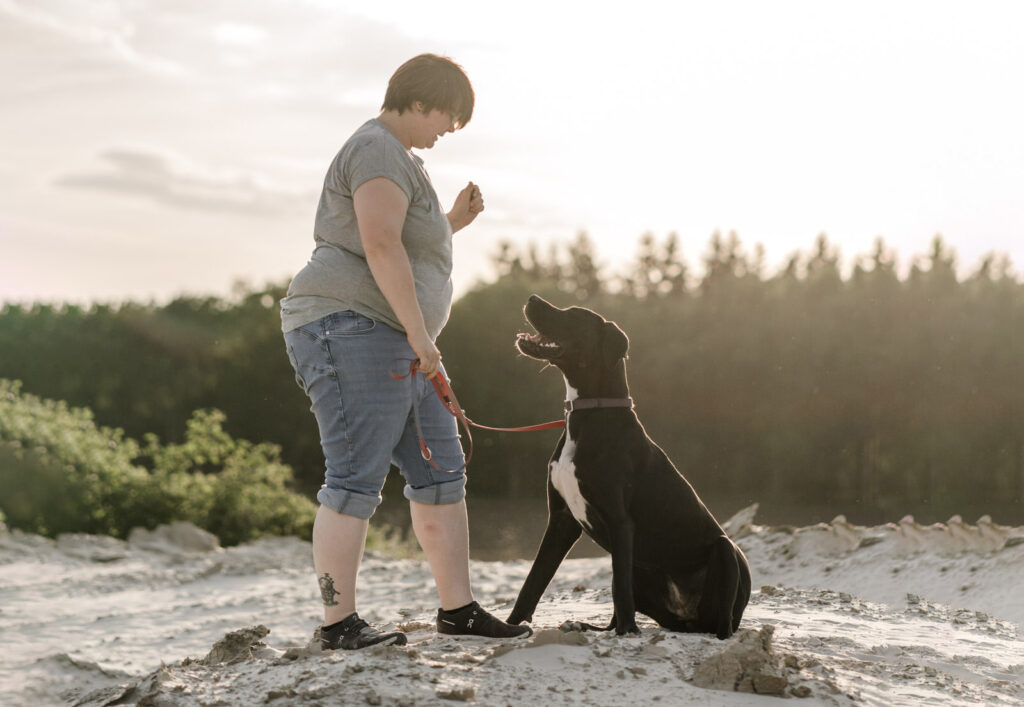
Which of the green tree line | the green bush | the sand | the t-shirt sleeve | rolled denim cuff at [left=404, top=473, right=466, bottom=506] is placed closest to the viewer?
the sand

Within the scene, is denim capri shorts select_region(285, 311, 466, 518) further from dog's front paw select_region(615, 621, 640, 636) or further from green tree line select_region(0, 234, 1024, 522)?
green tree line select_region(0, 234, 1024, 522)

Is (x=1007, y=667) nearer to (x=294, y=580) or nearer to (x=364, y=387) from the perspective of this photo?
(x=364, y=387)

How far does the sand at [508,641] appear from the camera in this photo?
343cm

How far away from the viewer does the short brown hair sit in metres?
3.70

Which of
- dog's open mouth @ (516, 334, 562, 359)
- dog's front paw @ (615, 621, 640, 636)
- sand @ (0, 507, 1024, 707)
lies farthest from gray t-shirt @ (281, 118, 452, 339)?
dog's front paw @ (615, 621, 640, 636)

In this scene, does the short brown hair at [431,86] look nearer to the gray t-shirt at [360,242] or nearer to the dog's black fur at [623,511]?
the gray t-shirt at [360,242]

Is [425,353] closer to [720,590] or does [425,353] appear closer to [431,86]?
[431,86]

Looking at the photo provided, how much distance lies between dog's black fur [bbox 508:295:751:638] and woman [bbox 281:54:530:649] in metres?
0.52

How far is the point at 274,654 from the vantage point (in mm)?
3891

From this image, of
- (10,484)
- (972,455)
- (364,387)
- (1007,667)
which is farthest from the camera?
(972,455)

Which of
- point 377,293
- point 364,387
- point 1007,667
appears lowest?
point 1007,667

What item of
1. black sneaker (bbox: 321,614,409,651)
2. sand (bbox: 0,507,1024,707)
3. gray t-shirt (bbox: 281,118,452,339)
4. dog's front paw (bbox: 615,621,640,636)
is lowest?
sand (bbox: 0,507,1024,707)

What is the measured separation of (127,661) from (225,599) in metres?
1.93

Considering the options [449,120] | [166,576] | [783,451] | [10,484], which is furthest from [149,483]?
[783,451]
